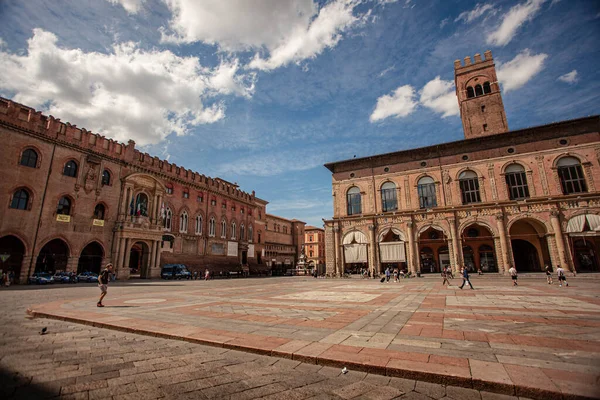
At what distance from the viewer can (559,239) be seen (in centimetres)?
2456

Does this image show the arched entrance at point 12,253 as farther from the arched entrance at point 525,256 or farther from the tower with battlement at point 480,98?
the tower with battlement at point 480,98

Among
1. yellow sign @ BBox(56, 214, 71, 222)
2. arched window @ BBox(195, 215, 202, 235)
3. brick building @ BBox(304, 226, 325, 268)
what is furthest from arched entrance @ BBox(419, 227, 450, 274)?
brick building @ BBox(304, 226, 325, 268)

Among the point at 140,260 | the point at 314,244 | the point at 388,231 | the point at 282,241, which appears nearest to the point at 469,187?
the point at 388,231

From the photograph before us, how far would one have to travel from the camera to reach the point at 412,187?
102ft

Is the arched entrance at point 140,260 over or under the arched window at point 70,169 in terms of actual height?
under

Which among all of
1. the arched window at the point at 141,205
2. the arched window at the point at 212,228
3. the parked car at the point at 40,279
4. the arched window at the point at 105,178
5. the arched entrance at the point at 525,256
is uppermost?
the arched window at the point at 105,178

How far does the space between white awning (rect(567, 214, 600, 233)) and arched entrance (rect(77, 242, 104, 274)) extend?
4381cm

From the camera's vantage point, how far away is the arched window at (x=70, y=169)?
86.5 feet

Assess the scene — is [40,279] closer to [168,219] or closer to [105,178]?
[105,178]

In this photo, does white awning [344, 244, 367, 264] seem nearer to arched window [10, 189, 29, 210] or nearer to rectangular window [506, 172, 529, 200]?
rectangular window [506, 172, 529, 200]

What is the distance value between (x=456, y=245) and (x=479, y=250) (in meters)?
6.57

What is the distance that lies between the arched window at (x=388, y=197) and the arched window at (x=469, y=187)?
6.77m

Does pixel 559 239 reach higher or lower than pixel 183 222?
lower

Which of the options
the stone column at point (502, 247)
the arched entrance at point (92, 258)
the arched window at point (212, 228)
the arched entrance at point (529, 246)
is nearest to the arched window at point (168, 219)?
the arched window at point (212, 228)
